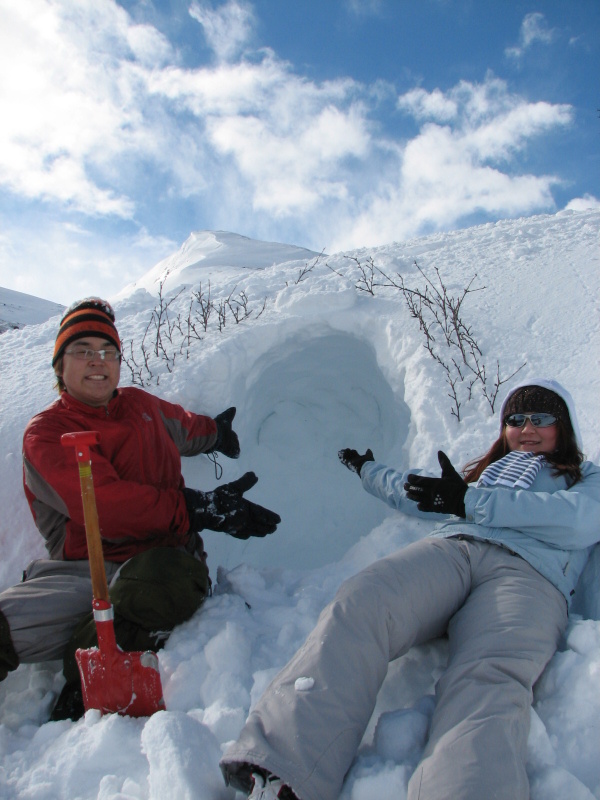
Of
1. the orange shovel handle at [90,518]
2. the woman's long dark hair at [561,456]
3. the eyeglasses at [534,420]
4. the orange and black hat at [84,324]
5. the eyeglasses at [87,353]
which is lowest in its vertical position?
the orange shovel handle at [90,518]

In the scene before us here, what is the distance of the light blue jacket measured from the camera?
5.95 ft

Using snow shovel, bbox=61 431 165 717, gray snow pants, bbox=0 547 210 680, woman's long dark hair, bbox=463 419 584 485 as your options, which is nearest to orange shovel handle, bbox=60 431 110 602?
snow shovel, bbox=61 431 165 717

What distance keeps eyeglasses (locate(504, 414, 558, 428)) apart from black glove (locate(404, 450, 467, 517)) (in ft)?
1.33

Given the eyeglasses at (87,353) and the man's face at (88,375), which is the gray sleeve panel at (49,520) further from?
the eyeglasses at (87,353)

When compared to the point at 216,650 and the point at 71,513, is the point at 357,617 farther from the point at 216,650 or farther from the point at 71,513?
the point at 71,513

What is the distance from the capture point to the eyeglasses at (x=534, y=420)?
2.17 meters

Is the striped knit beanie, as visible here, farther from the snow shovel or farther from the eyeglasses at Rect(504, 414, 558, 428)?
the snow shovel

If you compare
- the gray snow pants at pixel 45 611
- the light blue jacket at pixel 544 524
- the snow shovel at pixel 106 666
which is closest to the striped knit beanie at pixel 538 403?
the light blue jacket at pixel 544 524

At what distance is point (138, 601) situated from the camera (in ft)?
6.11

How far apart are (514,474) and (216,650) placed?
4.57 ft

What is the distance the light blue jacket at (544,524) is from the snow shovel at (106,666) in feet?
3.97

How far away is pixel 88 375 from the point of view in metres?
2.29

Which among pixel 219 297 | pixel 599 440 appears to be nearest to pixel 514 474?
pixel 599 440

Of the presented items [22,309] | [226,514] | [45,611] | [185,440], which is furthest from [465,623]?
[22,309]
